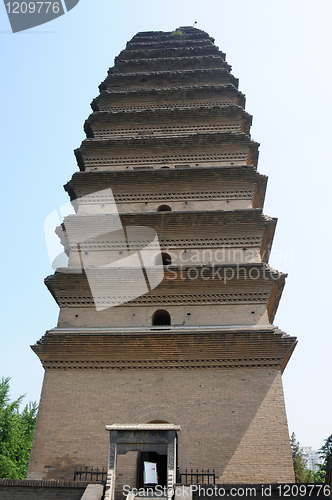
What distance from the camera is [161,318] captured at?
1069cm

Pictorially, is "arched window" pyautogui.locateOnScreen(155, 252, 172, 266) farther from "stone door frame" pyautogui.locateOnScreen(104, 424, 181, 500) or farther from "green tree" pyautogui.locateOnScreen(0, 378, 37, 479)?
"green tree" pyautogui.locateOnScreen(0, 378, 37, 479)

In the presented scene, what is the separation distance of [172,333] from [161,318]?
115 cm

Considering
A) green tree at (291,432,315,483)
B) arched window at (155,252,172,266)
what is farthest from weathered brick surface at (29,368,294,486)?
green tree at (291,432,315,483)

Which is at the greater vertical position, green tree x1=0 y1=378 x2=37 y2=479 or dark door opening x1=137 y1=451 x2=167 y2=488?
green tree x1=0 y1=378 x2=37 y2=479

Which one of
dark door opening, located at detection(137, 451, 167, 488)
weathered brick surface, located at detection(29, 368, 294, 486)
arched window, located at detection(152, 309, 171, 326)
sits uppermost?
arched window, located at detection(152, 309, 171, 326)

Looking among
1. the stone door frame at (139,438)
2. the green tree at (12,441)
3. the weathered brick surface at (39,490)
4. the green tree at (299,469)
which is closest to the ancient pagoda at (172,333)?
the stone door frame at (139,438)

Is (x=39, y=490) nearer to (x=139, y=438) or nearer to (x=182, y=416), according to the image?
(x=139, y=438)

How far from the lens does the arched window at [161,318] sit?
10477 mm

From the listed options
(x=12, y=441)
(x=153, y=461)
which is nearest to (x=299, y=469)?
(x=12, y=441)

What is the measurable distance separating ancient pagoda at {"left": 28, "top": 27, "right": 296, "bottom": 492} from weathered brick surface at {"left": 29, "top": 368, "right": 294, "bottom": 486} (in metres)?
0.02

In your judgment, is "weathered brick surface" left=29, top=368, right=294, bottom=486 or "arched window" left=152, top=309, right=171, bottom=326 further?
"arched window" left=152, top=309, right=171, bottom=326

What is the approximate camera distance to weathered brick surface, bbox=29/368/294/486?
8586 millimetres

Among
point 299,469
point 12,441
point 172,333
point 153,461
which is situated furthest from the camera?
point 299,469

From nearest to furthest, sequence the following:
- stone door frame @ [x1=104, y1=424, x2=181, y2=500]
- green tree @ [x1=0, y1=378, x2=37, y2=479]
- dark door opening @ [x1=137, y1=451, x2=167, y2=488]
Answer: stone door frame @ [x1=104, y1=424, x2=181, y2=500] → dark door opening @ [x1=137, y1=451, x2=167, y2=488] → green tree @ [x1=0, y1=378, x2=37, y2=479]
